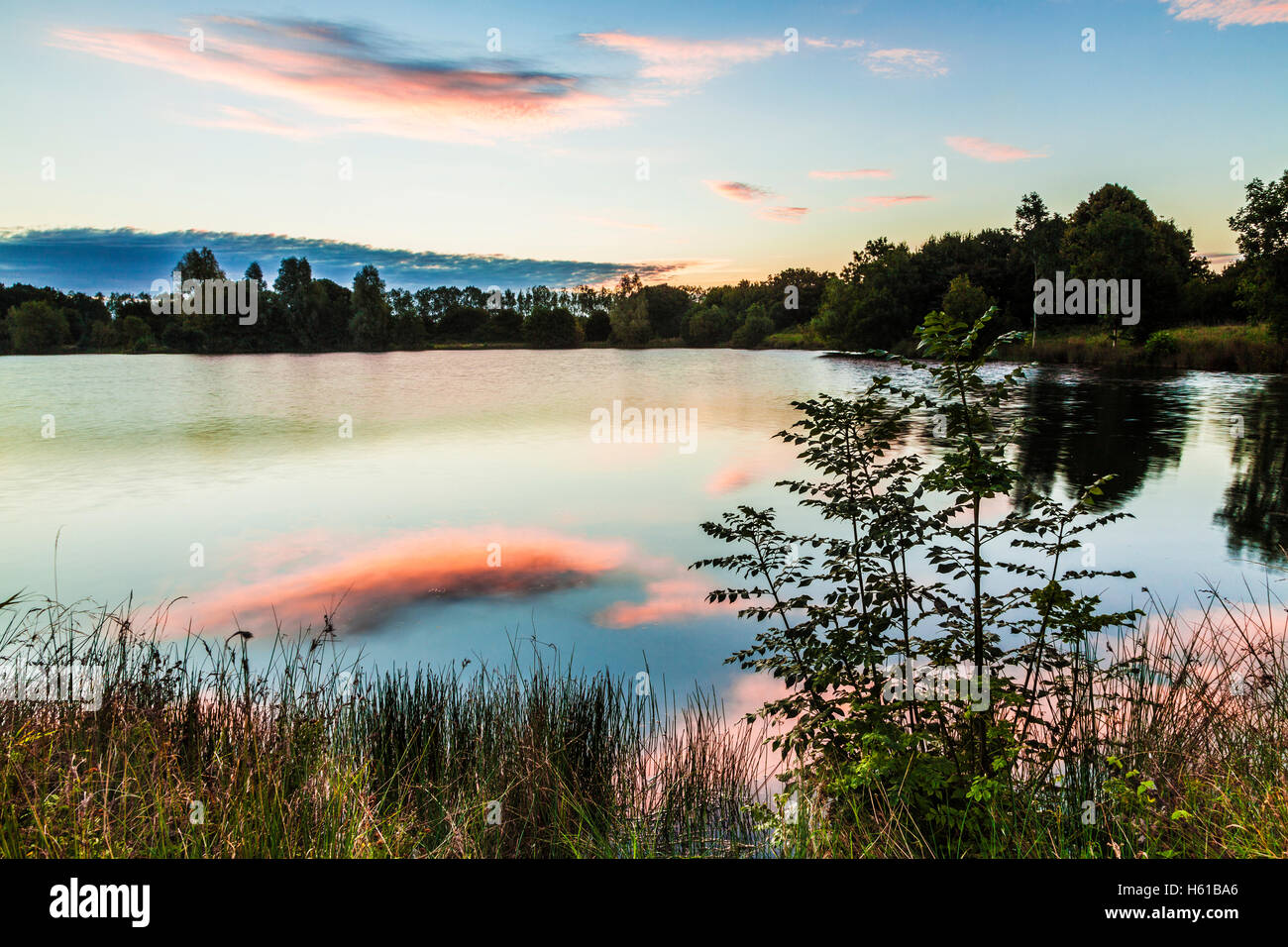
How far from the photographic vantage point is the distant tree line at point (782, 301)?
157 feet

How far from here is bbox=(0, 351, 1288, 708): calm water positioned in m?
9.62

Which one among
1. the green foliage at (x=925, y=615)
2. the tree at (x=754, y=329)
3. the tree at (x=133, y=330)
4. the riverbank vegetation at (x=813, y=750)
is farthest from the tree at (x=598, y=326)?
the green foliage at (x=925, y=615)

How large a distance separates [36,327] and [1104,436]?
196ft

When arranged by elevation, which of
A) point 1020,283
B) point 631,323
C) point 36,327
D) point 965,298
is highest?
point 631,323

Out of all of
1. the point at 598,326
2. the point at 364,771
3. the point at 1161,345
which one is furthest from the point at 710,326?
the point at 364,771

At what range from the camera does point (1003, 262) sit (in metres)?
53.9

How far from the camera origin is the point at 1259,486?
651 inches

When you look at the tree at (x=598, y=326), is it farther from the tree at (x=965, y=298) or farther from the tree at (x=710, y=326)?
the tree at (x=965, y=298)

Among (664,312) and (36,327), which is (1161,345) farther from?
(36,327)

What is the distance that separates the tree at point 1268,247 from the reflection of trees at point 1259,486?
38.6ft
